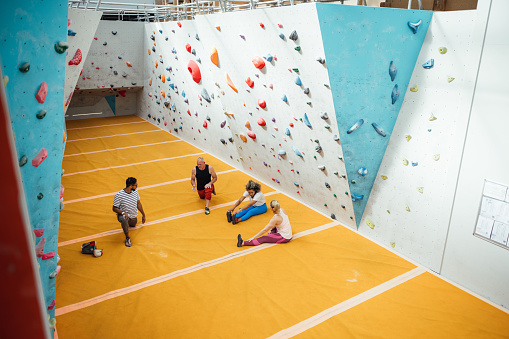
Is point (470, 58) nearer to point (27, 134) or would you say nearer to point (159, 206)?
point (27, 134)

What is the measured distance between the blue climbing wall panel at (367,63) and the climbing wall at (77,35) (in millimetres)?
2808

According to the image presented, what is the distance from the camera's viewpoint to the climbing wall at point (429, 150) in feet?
13.0

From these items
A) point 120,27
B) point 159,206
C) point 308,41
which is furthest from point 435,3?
point 120,27

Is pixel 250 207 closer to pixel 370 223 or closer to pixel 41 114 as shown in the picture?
pixel 370 223

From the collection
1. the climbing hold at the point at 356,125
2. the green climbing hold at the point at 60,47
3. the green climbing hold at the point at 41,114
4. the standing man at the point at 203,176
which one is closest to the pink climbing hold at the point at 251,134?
the standing man at the point at 203,176

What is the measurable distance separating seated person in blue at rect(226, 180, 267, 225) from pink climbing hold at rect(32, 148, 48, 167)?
12.3 ft

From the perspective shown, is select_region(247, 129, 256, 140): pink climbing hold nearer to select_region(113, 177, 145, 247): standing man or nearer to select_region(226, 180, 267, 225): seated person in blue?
select_region(226, 180, 267, 225): seated person in blue

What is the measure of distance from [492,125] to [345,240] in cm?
233

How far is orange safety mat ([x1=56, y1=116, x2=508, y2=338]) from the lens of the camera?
12.3 feet

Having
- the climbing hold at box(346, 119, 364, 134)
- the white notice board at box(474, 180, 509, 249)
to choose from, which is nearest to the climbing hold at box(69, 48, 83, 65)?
the climbing hold at box(346, 119, 364, 134)

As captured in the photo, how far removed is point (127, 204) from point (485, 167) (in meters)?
4.27

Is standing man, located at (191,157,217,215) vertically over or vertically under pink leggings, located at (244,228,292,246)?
over

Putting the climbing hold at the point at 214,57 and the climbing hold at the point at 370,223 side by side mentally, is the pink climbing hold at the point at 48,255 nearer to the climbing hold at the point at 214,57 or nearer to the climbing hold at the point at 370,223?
the climbing hold at the point at 370,223

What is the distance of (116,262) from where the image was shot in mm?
4688
